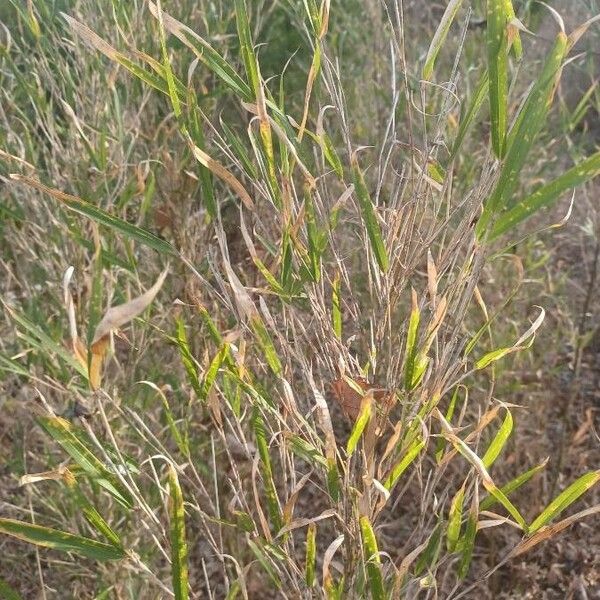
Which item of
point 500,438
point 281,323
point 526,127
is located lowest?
point 281,323

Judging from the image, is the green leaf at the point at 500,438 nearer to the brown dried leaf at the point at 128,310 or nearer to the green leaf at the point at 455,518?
the green leaf at the point at 455,518

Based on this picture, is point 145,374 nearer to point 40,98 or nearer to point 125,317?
point 40,98

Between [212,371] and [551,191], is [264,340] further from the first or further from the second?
[551,191]

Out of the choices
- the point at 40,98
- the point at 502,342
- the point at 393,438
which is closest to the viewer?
Result: the point at 393,438

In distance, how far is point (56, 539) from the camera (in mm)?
862

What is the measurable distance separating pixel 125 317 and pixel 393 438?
0.33 metres

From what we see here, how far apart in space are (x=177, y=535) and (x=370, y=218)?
0.36 m

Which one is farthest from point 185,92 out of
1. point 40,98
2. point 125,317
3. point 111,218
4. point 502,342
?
point 502,342

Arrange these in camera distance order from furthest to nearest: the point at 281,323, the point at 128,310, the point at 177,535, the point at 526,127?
the point at 281,323, the point at 177,535, the point at 526,127, the point at 128,310

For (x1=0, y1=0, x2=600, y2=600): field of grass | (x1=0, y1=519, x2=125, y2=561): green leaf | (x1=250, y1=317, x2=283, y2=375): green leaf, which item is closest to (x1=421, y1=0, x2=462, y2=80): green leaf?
(x1=0, y1=0, x2=600, y2=600): field of grass

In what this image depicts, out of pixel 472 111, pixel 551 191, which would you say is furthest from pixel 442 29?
pixel 551 191

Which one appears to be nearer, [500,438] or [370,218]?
[370,218]

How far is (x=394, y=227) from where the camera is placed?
85 cm

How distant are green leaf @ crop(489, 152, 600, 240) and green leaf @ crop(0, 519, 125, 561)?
51 cm
